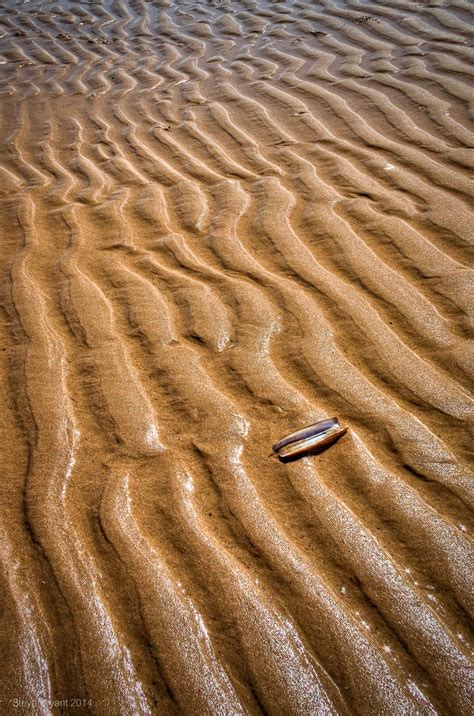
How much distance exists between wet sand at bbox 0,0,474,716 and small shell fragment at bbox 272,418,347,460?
0.10 ft

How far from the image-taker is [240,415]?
1.71 metres

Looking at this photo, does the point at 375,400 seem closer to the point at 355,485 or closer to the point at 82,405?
the point at 355,485

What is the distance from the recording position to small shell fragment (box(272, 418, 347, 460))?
1.58 metres

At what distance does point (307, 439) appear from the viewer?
5.26 ft

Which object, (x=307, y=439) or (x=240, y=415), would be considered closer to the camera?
(x=307, y=439)

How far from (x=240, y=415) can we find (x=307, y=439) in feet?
0.80

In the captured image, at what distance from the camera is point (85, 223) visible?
2812mm

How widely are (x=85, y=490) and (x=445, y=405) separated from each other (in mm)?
1178

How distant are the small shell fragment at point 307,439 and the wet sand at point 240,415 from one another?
3 centimetres

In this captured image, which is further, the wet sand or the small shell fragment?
the small shell fragment

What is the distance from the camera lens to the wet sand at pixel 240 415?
1186mm

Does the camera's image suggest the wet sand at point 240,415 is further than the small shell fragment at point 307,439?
No

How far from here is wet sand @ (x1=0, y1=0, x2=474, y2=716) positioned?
1186 millimetres

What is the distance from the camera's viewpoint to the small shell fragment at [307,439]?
1580 mm
